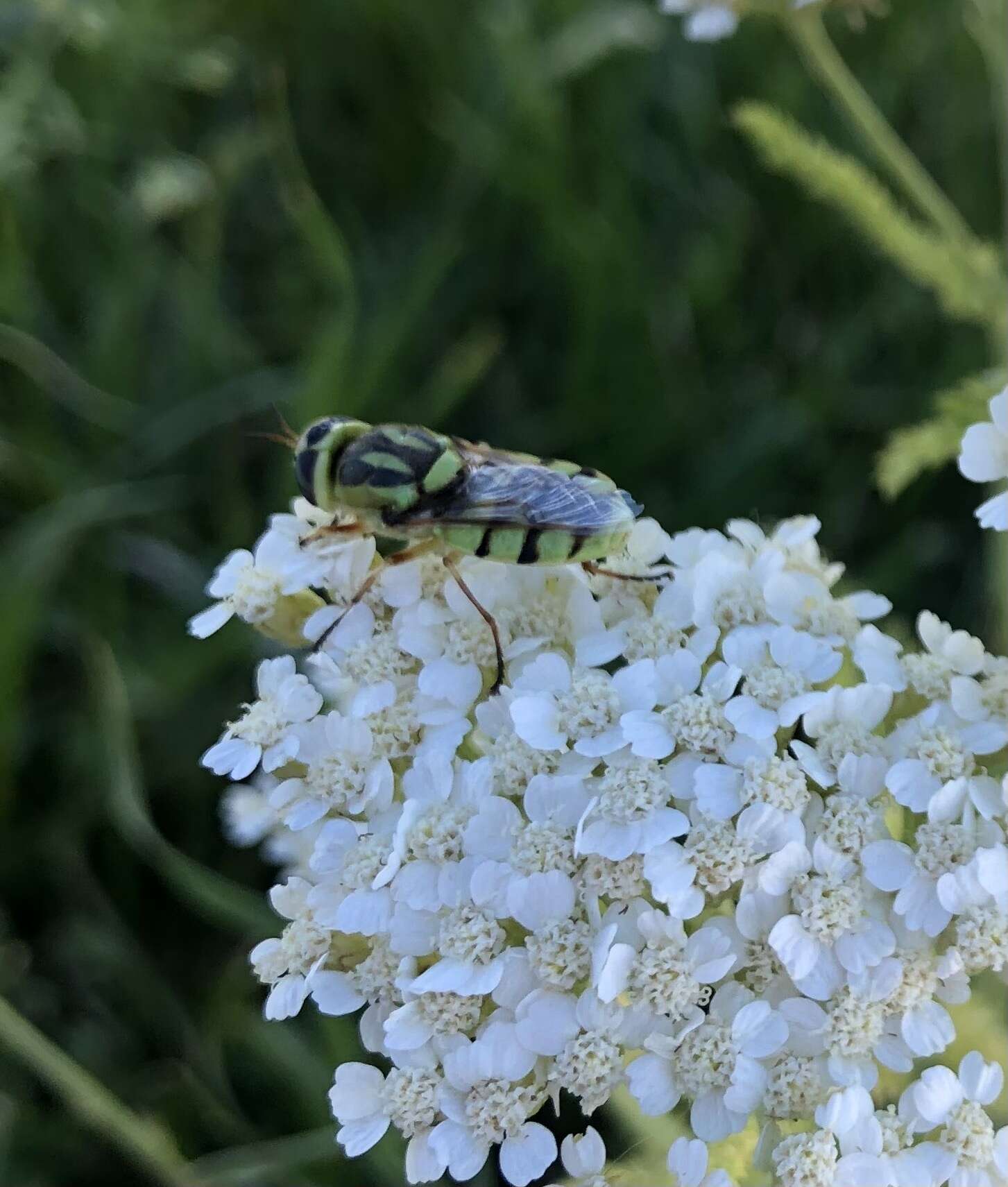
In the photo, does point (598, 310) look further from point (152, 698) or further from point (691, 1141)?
point (691, 1141)

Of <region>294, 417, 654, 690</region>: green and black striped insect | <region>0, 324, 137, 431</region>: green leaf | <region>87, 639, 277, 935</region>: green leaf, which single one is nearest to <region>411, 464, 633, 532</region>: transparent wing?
<region>294, 417, 654, 690</region>: green and black striped insect

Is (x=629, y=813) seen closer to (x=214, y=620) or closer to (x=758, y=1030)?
(x=758, y=1030)

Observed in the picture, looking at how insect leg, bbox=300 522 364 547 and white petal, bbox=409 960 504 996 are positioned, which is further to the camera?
insect leg, bbox=300 522 364 547

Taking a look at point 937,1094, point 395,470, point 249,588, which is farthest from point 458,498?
point 937,1094

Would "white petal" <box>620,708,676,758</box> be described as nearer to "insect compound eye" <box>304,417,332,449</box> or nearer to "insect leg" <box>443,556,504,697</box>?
"insect leg" <box>443,556,504,697</box>

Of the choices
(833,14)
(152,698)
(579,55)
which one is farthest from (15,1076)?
(833,14)

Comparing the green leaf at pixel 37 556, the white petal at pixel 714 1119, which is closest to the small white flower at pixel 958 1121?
the white petal at pixel 714 1119
